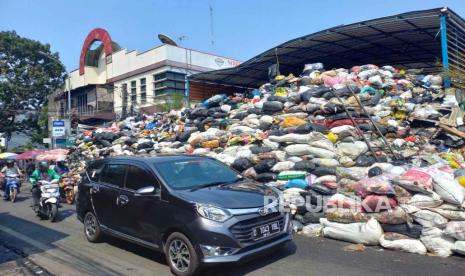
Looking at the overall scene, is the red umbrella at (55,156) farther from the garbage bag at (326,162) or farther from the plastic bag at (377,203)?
the plastic bag at (377,203)

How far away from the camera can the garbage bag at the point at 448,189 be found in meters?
6.07

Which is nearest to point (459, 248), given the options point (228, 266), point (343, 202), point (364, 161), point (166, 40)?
point (343, 202)

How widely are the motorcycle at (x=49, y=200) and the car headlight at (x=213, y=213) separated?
662 cm

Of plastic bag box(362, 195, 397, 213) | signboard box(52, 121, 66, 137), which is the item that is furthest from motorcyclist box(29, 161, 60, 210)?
signboard box(52, 121, 66, 137)

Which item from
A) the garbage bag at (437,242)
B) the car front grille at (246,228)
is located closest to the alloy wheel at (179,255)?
the car front grille at (246,228)

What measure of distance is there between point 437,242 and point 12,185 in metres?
14.7

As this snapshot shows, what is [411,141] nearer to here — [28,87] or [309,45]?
[309,45]

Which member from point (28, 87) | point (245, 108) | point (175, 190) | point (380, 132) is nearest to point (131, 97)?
point (28, 87)

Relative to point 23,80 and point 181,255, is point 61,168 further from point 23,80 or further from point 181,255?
point 23,80

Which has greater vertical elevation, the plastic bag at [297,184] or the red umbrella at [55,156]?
the red umbrella at [55,156]

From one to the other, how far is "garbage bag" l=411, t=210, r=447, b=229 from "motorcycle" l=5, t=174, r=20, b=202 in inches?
554

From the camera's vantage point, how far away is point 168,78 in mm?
30266

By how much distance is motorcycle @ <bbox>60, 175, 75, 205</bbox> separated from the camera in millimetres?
13920

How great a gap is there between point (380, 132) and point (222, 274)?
661 centimetres
